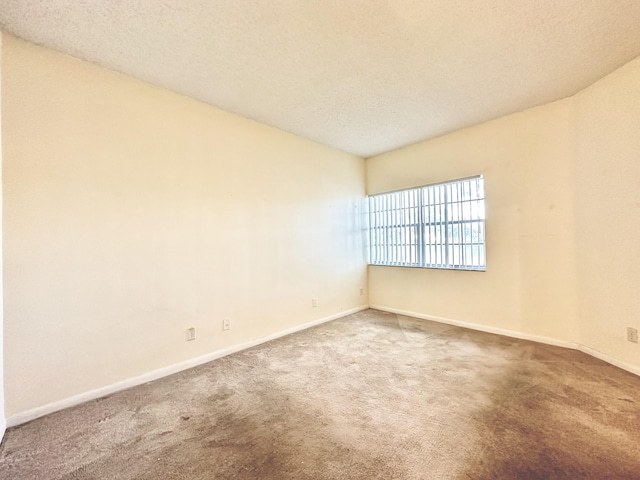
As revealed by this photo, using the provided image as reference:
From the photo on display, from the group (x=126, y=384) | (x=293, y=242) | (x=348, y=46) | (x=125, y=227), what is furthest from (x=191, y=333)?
(x=348, y=46)

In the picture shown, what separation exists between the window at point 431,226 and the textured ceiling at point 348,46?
1.14m

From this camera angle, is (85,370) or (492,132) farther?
(492,132)

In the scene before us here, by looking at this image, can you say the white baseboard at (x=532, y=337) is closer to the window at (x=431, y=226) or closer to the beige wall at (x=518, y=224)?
the beige wall at (x=518, y=224)

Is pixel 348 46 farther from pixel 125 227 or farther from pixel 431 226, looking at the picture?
pixel 431 226

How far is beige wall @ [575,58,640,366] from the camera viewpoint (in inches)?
89.5

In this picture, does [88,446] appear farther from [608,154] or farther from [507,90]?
[608,154]

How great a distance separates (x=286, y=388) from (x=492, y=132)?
3556mm

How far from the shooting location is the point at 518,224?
123 inches

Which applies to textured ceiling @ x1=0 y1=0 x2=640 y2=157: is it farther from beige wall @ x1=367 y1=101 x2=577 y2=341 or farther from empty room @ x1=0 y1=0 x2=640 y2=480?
beige wall @ x1=367 y1=101 x2=577 y2=341

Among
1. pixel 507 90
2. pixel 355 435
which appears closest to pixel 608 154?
pixel 507 90

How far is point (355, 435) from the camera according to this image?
162 cm

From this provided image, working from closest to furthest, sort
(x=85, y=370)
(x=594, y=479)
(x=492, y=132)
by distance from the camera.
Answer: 1. (x=594, y=479)
2. (x=85, y=370)
3. (x=492, y=132)

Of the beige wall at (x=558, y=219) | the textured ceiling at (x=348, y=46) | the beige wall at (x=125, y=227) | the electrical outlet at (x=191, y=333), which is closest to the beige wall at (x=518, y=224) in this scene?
the beige wall at (x=558, y=219)

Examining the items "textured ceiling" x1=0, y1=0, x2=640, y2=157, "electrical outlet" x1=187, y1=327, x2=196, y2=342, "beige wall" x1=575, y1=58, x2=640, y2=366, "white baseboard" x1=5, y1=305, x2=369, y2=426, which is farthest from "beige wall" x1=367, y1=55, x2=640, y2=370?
"electrical outlet" x1=187, y1=327, x2=196, y2=342
